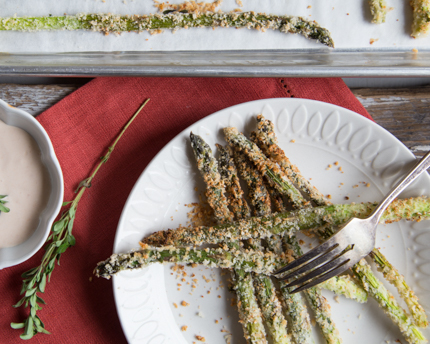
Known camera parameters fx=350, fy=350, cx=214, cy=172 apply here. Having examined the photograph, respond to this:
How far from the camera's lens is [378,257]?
59.6 inches

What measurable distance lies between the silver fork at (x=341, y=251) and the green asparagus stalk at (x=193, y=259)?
0.24 feet

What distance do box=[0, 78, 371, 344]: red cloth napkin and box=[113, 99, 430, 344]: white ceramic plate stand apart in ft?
0.47

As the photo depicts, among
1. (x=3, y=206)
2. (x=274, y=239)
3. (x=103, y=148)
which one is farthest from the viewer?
(x=103, y=148)

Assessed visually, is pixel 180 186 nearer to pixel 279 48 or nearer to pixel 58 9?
pixel 279 48

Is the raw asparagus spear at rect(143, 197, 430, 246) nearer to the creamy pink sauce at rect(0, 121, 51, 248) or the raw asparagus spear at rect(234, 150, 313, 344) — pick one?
the raw asparagus spear at rect(234, 150, 313, 344)

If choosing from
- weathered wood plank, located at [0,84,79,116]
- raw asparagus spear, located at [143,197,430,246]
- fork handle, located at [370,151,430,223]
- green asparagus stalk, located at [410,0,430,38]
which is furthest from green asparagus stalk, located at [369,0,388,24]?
weathered wood plank, located at [0,84,79,116]

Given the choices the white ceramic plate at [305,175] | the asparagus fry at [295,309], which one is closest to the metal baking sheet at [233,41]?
the white ceramic plate at [305,175]

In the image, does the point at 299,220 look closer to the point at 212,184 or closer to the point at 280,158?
the point at 280,158

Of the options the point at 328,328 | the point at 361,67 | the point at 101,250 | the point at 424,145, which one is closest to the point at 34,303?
the point at 101,250

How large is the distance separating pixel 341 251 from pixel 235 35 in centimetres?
111

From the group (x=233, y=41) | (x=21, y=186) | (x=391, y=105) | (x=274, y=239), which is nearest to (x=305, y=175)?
(x=274, y=239)

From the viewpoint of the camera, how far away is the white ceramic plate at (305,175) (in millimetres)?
1538

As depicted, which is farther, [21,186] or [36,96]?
[36,96]

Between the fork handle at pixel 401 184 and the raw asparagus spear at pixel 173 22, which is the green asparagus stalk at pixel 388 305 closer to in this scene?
the fork handle at pixel 401 184
